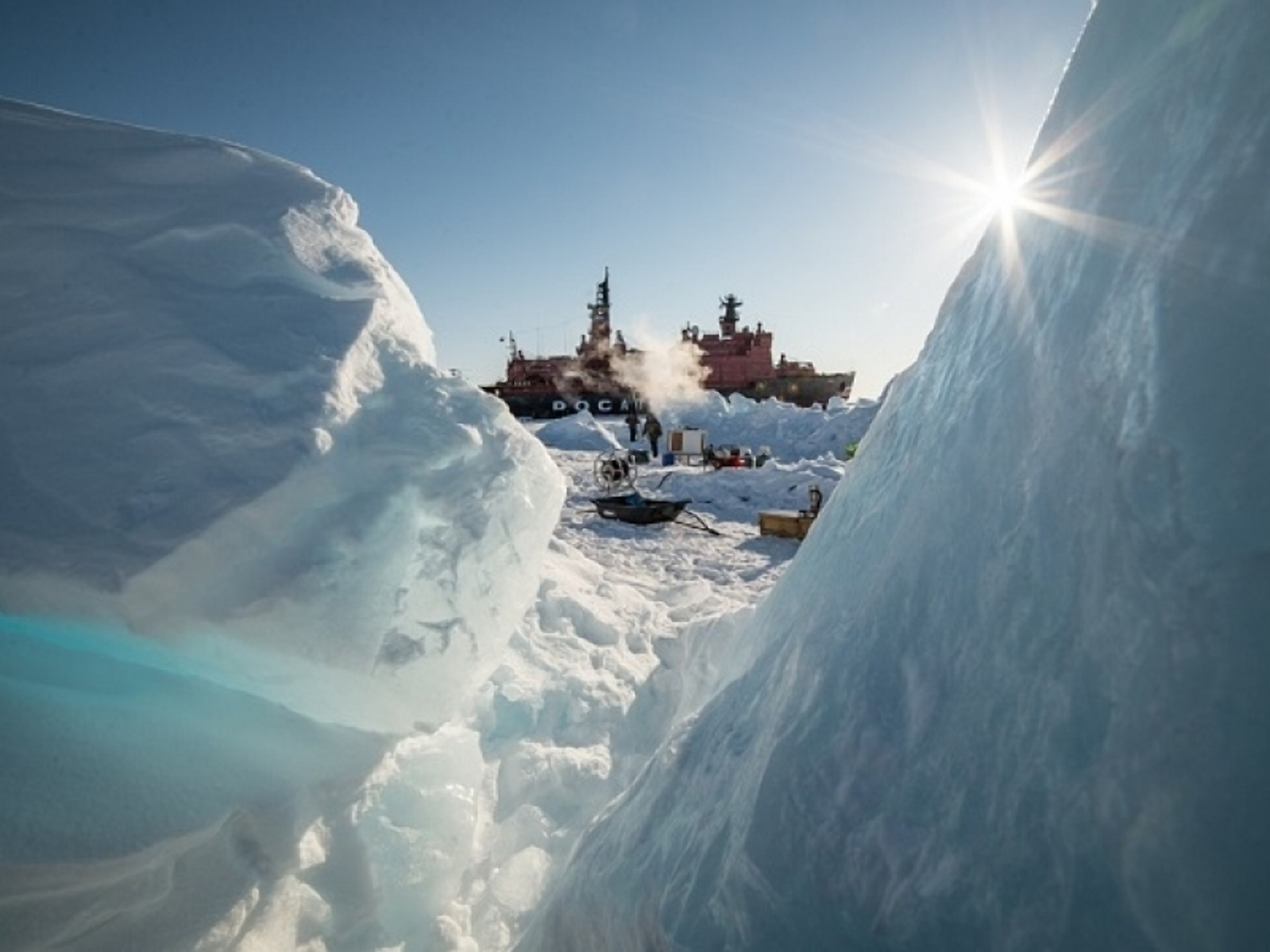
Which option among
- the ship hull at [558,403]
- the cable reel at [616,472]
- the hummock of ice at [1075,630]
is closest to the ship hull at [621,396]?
the ship hull at [558,403]

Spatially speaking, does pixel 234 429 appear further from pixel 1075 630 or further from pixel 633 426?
pixel 633 426

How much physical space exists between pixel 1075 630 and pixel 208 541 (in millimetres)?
2648

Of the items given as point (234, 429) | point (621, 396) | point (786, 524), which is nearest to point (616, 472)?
point (786, 524)

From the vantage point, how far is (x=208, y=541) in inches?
88.1

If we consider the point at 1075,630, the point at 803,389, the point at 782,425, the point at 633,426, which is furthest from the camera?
the point at 803,389

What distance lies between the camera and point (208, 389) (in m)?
2.58

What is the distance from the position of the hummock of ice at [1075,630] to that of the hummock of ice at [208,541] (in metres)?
1.41

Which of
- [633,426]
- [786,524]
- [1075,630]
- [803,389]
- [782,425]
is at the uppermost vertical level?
[803,389]

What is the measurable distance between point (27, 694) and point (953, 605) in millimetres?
3034

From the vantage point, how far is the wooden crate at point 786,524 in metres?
10.3

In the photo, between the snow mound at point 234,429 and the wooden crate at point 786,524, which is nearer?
the snow mound at point 234,429

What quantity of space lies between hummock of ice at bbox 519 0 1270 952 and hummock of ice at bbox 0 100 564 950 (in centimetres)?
141

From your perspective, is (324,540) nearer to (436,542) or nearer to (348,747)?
(436,542)

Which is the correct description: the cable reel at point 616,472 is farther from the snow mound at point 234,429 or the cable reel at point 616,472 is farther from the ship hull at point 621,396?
the ship hull at point 621,396
